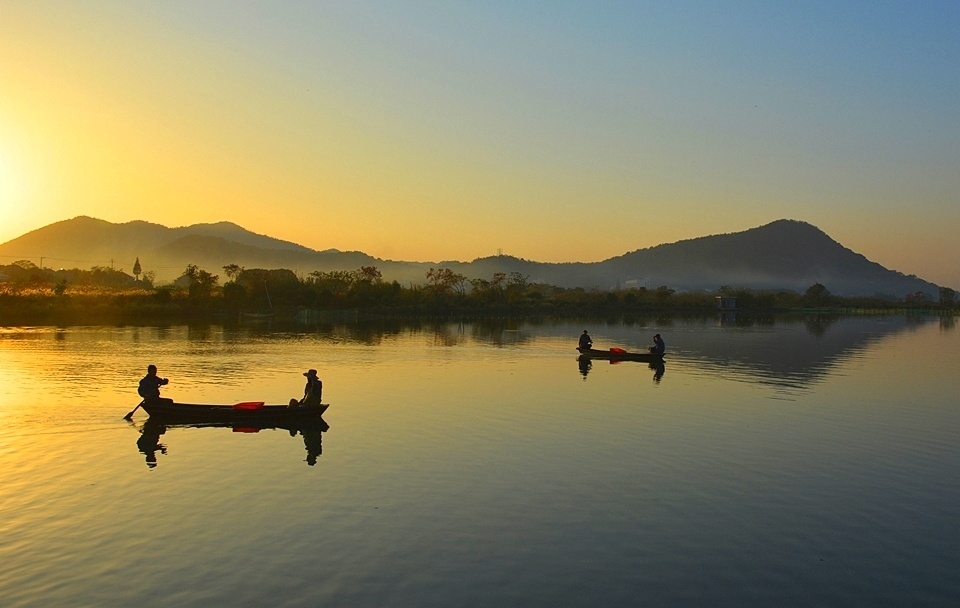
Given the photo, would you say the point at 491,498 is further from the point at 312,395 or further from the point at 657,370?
the point at 657,370

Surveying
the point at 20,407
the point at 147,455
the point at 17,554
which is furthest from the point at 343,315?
the point at 17,554

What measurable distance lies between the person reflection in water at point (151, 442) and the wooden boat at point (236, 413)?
2.00 ft

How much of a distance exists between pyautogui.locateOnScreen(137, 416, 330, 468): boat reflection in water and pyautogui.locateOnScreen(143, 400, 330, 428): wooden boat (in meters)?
0.04

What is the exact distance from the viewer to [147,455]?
2273 cm

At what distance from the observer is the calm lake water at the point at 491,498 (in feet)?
42.3

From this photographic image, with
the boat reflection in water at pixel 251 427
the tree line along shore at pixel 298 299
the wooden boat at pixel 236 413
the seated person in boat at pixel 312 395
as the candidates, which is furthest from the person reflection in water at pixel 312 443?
the tree line along shore at pixel 298 299

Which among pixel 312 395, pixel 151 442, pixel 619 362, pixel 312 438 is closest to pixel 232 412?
pixel 312 395

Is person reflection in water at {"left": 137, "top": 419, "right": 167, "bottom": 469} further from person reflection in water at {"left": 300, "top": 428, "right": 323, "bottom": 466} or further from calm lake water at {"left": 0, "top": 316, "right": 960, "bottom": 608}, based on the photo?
person reflection in water at {"left": 300, "top": 428, "right": 323, "bottom": 466}

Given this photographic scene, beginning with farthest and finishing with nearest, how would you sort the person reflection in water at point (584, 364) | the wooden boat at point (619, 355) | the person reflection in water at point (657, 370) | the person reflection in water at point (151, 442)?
the wooden boat at point (619, 355) → the person reflection in water at point (584, 364) → the person reflection in water at point (657, 370) → the person reflection in water at point (151, 442)

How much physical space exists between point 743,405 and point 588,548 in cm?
2133

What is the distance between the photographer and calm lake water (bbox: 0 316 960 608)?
12.9 metres

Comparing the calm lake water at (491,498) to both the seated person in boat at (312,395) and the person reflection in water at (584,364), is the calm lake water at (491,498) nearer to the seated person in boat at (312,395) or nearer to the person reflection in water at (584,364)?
the seated person in boat at (312,395)

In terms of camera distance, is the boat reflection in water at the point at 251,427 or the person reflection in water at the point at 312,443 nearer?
the person reflection in water at the point at 312,443

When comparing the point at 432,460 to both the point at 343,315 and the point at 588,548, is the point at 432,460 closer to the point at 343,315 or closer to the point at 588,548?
the point at 588,548
